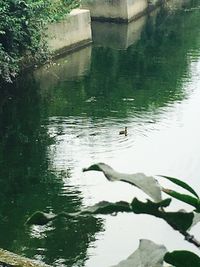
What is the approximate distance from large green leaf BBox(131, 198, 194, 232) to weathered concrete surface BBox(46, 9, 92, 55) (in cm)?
1337

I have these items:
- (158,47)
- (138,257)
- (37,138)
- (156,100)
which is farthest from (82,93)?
(138,257)

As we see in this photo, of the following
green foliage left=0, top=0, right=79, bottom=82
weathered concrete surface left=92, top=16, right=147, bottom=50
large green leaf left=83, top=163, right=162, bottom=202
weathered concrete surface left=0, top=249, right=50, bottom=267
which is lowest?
weathered concrete surface left=92, top=16, right=147, bottom=50

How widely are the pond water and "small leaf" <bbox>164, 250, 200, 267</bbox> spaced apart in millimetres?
4816

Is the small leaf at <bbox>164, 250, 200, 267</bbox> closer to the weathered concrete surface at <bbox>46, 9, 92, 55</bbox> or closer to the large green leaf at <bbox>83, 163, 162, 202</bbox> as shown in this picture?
the large green leaf at <bbox>83, 163, 162, 202</bbox>

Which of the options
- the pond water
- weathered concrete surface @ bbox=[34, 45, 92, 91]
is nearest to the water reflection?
the pond water

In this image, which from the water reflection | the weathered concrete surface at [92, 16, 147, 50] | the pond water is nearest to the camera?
the water reflection

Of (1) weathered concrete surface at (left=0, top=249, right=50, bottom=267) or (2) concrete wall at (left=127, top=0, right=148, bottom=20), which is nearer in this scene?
(1) weathered concrete surface at (left=0, top=249, right=50, bottom=267)

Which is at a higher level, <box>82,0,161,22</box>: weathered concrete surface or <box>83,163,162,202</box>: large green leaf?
<box>83,163,162,202</box>: large green leaf

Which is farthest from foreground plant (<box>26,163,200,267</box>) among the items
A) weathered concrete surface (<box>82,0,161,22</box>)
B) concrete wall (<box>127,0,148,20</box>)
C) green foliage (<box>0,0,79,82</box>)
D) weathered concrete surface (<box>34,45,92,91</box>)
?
concrete wall (<box>127,0,148,20</box>)

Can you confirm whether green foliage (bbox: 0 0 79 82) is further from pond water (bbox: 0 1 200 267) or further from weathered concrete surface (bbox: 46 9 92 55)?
weathered concrete surface (bbox: 46 9 92 55)

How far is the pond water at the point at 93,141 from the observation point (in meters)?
5.96

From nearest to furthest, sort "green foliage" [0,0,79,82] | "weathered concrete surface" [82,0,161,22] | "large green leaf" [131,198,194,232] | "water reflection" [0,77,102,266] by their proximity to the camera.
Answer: "large green leaf" [131,198,194,232], "water reflection" [0,77,102,266], "green foliage" [0,0,79,82], "weathered concrete surface" [82,0,161,22]

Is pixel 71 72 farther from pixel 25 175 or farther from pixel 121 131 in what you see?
pixel 25 175

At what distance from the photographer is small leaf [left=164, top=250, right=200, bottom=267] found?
2.46 feet
